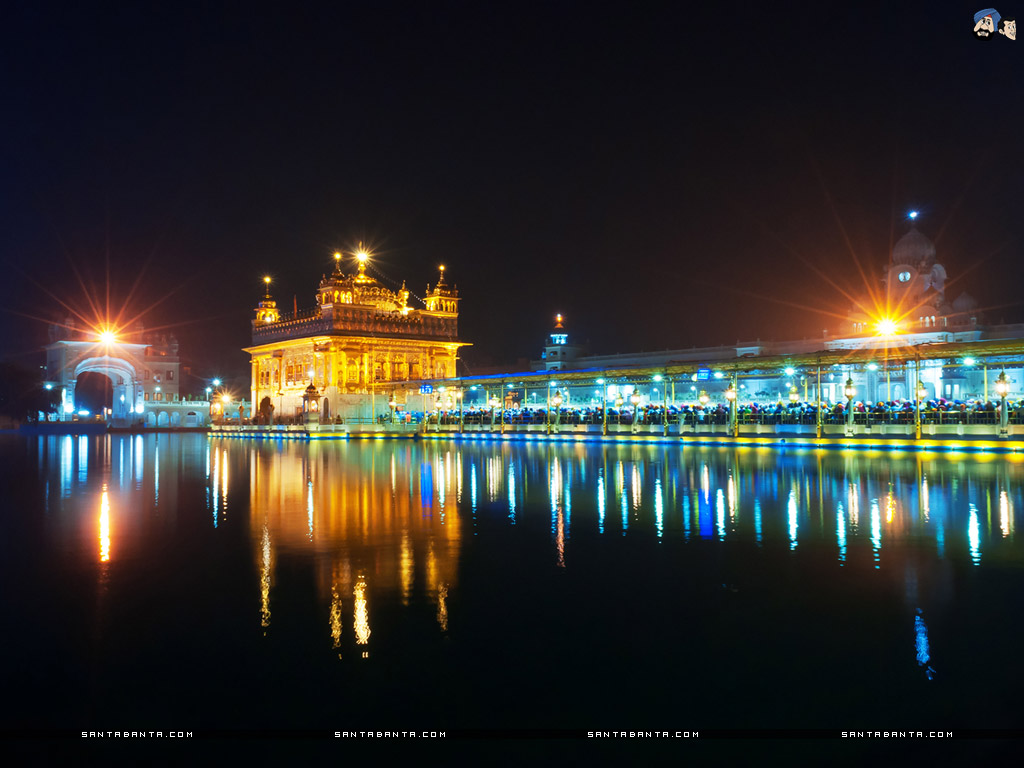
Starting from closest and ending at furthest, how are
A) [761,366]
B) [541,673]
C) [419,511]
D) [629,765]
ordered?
[629,765] → [541,673] → [419,511] → [761,366]

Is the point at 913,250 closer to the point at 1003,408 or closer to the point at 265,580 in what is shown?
the point at 1003,408

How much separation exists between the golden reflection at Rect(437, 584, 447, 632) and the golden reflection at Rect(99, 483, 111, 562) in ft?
11.3

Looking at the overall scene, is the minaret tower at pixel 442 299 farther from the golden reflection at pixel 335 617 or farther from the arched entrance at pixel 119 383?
the golden reflection at pixel 335 617

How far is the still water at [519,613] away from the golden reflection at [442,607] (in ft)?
0.06

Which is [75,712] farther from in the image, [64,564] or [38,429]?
[38,429]

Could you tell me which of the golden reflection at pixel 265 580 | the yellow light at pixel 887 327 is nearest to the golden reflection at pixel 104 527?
the golden reflection at pixel 265 580

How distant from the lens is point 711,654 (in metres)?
4.81

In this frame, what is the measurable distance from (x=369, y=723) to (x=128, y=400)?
78.0 meters

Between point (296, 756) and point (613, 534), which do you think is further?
point (613, 534)

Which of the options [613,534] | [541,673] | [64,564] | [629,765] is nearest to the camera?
[629,765]

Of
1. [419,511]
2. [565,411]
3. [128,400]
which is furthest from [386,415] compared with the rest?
[419,511]

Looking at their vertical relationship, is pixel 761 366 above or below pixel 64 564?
above

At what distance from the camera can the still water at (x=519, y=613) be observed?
4102 millimetres

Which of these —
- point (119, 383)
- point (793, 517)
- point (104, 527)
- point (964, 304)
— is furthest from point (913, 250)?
point (104, 527)
